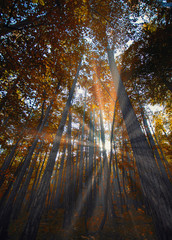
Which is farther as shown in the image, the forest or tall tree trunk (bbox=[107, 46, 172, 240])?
the forest

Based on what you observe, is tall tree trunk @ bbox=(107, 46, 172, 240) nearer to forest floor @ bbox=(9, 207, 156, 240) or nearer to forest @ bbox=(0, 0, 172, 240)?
forest @ bbox=(0, 0, 172, 240)

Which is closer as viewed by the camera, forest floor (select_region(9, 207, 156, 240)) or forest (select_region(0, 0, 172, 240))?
forest (select_region(0, 0, 172, 240))

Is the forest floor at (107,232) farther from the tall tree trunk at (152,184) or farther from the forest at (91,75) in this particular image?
the tall tree trunk at (152,184)

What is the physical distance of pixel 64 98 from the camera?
9.12m

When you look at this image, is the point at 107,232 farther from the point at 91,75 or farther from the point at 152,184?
the point at 91,75

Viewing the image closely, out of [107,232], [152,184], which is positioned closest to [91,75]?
[152,184]

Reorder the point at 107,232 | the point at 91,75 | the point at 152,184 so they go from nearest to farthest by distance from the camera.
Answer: the point at 152,184
the point at 107,232
the point at 91,75

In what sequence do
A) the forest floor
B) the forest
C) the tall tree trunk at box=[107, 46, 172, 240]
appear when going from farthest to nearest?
1. the forest floor
2. the forest
3. the tall tree trunk at box=[107, 46, 172, 240]

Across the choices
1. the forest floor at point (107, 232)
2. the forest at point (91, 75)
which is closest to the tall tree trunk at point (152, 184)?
the forest at point (91, 75)

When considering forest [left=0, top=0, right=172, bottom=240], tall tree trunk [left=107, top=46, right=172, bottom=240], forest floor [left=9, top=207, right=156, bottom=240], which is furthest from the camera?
forest floor [left=9, top=207, right=156, bottom=240]

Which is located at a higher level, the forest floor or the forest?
the forest

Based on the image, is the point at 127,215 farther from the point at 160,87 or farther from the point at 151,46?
the point at 151,46

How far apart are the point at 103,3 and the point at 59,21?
307 centimetres

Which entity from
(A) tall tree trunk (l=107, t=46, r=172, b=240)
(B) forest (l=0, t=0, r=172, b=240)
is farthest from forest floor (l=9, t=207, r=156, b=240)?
(A) tall tree trunk (l=107, t=46, r=172, b=240)
